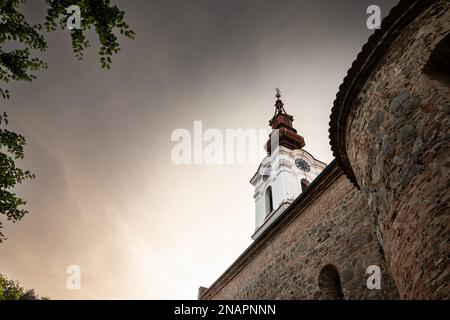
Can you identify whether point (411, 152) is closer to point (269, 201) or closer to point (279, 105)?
point (269, 201)

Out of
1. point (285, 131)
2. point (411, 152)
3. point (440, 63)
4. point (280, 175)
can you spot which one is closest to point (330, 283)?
point (411, 152)

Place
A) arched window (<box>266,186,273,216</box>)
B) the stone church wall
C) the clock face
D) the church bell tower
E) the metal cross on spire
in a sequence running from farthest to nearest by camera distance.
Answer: the metal cross on spire, the clock face, arched window (<box>266,186,273,216</box>), the church bell tower, the stone church wall

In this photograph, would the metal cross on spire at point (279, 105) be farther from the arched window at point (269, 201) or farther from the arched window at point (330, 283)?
the arched window at point (330, 283)

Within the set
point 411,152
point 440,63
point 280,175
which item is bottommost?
point 411,152

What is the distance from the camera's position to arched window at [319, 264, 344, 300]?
29.1 ft

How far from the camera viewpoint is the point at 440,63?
15.4ft

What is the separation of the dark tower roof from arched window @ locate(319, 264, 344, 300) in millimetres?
19004

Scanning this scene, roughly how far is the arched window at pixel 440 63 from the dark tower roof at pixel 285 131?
75.1ft

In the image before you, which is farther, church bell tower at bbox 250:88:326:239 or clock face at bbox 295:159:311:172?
clock face at bbox 295:159:311:172

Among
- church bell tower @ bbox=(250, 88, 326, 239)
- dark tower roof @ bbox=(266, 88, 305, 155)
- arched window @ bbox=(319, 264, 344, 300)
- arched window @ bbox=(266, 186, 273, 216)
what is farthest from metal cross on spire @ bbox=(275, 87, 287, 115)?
arched window @ bbox=(319, 264, 344, 300)

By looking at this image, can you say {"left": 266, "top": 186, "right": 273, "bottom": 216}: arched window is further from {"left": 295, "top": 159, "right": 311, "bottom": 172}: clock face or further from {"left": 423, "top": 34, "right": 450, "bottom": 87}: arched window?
{"left": 423, "top": 34, "right": 450, "bottom": 87}: arched window

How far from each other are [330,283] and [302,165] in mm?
17634

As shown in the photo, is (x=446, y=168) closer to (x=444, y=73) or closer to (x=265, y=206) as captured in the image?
(x=444, y=73)

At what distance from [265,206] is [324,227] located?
14.9 metres
